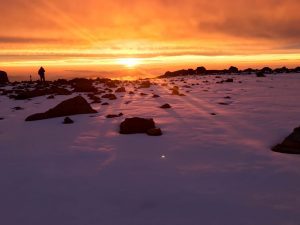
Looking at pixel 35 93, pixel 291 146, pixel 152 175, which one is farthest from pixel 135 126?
pixel 35 93

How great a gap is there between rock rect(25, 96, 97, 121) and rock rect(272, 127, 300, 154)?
764 cm

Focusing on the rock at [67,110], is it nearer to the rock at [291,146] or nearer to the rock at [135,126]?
the rock at [135,126]

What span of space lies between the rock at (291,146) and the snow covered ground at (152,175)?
0.24 metres

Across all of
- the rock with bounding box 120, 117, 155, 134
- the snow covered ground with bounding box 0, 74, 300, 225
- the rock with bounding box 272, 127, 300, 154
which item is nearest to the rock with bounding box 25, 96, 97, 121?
the snow covered ground with bounding box 0, 74, 300, 225

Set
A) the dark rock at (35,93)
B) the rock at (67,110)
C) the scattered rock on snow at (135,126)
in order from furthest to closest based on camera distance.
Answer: the dark rock at (35,93)
the rock at (67,110)
the scattered rock on snow at (135,126)

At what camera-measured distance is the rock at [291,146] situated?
6.69m

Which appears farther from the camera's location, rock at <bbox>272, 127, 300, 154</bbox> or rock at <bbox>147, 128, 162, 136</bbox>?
rock at <bbox>147, 128, 162, 136</bbox>

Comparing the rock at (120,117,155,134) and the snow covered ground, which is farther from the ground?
the rock at (120,117,155,134)

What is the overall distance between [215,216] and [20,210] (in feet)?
8.88

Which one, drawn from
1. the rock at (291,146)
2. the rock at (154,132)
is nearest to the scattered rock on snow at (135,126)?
the rock at (154,132)

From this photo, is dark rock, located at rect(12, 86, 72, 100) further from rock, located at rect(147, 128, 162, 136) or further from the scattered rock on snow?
rock, located at rect(147, 128, 162, 136)

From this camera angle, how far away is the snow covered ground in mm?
4363

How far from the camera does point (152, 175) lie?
573 cm

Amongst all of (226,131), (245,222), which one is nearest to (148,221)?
(245,222)
